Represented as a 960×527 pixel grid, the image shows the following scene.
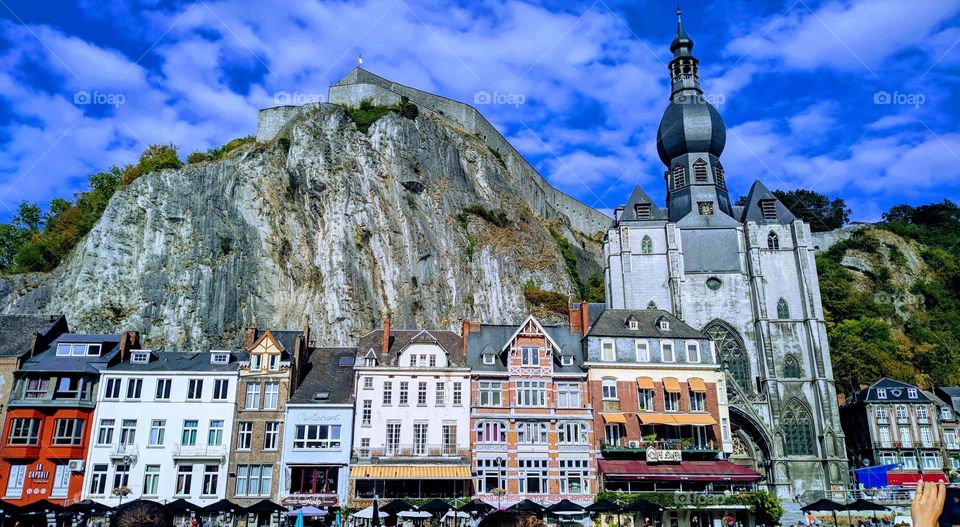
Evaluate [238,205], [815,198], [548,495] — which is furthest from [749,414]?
[815,198]

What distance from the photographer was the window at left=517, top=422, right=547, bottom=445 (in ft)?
118

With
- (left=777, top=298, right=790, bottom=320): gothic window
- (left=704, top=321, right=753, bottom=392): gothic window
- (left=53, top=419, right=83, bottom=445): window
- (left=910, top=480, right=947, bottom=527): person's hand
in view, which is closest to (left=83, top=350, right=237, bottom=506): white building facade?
(left=53, top=419, right=83, bottom=445): window

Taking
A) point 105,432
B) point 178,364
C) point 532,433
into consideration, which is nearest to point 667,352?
point 532,433

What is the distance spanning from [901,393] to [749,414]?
40.5ft

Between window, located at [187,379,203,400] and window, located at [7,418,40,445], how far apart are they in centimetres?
662

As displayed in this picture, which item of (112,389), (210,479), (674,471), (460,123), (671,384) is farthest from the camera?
(460,123)

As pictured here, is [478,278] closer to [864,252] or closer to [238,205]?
[238,205]

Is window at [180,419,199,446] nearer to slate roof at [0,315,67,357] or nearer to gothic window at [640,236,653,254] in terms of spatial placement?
slate roof at [0,315,67,357]

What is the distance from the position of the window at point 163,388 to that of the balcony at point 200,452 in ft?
8.38

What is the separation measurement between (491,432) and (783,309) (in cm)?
2385

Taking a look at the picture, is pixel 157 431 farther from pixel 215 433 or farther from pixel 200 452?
pixel 215 433

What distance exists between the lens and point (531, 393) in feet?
121

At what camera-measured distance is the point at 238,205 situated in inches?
2414

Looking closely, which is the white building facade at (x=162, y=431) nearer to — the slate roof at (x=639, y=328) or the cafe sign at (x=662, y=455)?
the slate roof at (x=639, y=328)
